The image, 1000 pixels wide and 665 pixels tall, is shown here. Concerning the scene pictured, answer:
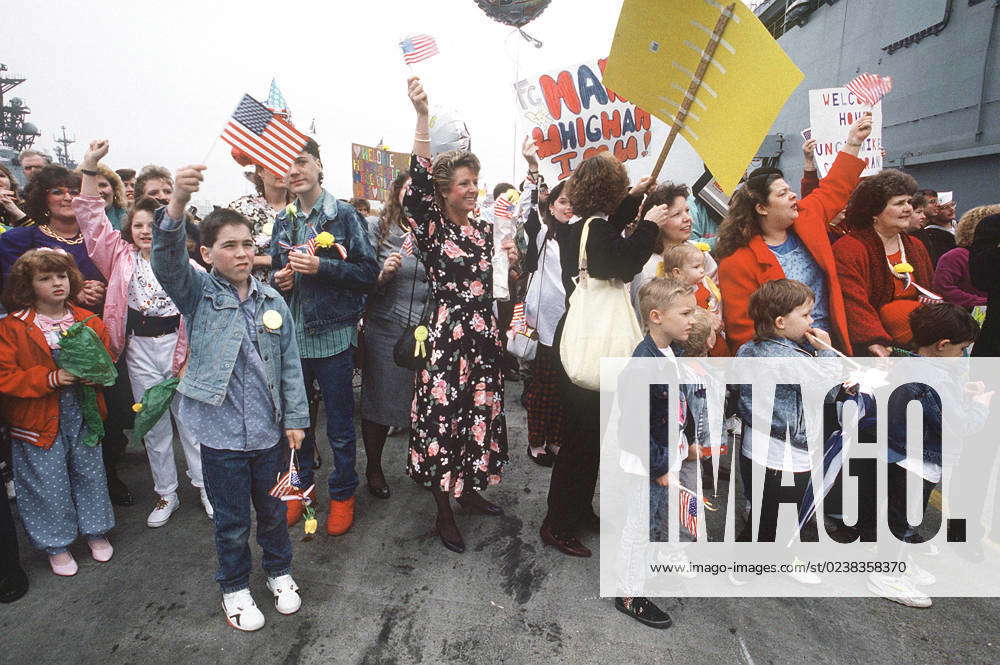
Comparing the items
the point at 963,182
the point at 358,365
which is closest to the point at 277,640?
the point at 358,365

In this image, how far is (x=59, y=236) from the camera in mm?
3066

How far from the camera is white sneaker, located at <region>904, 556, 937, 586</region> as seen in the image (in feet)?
8.58

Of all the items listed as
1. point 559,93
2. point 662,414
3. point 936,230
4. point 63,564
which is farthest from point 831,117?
point 63,564

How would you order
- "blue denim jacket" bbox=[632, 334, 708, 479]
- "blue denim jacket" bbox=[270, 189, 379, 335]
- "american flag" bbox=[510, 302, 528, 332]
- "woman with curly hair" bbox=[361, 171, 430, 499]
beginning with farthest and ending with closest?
"american flag" bbox=[510, 302, 528, 332] → "woman with curly hair" bbox=[361, 171, 430, 499] → "blue denim jacket" bbox=[270, 189, 379, 335] → "blue denim jacket" bbox=[632, 334, 708, 479]

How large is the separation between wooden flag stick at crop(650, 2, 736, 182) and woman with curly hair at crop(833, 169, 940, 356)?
1624mm

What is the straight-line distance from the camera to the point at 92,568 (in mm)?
2668

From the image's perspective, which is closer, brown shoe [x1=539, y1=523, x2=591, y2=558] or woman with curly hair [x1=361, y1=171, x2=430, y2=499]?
brown shoe [x1=539, y1=523, x2=591, y2=558]

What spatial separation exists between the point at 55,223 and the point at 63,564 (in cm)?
Answer: 200

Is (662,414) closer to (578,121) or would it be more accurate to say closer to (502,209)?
(502,209)

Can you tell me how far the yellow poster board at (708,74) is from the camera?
183cm

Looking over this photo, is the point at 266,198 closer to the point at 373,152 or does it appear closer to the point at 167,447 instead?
the point at 167,447

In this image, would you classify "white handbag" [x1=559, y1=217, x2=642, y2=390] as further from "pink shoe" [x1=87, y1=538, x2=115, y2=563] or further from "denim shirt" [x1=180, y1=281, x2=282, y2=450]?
"pink shoe" [x1=87, y1=538, x2=115, y2=563]

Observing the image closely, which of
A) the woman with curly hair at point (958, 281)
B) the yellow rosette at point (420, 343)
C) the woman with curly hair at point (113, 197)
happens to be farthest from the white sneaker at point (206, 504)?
the woman with curly hair at point (958, 281)

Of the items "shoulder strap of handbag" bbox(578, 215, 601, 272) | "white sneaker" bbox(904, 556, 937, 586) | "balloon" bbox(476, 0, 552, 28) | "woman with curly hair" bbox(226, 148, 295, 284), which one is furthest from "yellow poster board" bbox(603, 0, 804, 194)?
"balloon" bbox(476, 0, 552, 28)
